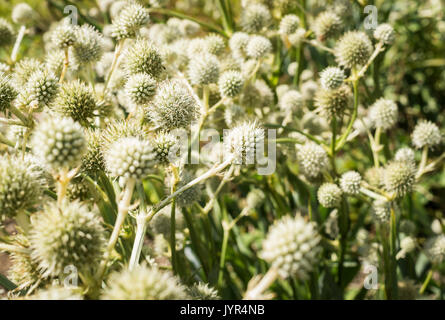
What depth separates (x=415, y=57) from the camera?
3744mm

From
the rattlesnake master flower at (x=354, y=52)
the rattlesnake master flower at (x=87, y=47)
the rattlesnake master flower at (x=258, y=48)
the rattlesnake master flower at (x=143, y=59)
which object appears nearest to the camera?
the rattlesnake master flower at (x=143, y=59)

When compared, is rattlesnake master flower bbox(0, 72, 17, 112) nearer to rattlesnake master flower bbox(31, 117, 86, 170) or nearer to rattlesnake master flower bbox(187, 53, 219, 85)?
rattlesnake master flower bbox(31, 117, 86, 170)

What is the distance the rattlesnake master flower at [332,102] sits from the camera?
6.25 ft

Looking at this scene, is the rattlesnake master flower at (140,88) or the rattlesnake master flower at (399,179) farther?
the rattlesnake master flower at (399,179)

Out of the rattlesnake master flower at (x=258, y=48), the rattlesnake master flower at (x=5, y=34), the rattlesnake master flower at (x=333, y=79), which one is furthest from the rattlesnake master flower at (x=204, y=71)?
the rattlesnake master flower at (x=5, y=34)

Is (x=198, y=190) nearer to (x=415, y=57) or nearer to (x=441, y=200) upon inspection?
(x=441, y=200)

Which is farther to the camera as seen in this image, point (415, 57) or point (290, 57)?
point (415, 57)

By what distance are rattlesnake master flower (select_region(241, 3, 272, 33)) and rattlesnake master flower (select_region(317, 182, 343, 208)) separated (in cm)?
105

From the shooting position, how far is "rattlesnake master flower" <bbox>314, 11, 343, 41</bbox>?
217 centimetres

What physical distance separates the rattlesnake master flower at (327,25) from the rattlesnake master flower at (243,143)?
118cm

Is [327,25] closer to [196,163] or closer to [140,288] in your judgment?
[196,163]

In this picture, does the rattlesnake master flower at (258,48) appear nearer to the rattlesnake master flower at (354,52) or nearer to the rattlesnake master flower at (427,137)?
the rattlesnake master flower at (354,52)

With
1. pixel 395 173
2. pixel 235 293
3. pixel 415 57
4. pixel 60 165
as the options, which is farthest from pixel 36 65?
pixel 415 57
